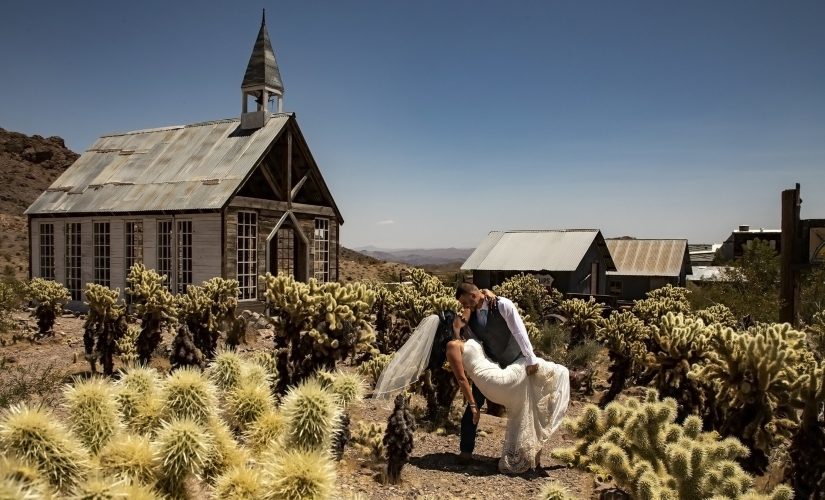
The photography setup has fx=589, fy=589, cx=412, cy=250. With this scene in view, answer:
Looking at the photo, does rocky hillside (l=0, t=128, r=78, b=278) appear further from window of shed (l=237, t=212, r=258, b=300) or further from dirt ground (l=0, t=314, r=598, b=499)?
dirt ground (l=0, t=314, r=598, b=499)

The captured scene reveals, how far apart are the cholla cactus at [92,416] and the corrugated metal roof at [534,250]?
2173cm

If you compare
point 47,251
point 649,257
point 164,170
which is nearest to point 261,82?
point 164,170

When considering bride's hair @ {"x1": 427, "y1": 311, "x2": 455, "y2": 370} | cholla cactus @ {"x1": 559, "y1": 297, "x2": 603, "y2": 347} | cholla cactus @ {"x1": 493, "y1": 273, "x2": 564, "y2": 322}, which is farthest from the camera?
cholla cactus @ {"x1": 493, "y1": 273, "x2": 564, "y2": 322}

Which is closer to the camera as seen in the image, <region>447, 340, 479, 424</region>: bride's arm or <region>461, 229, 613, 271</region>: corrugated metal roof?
<region>447, 340, 479, 424</region>: bride's arm

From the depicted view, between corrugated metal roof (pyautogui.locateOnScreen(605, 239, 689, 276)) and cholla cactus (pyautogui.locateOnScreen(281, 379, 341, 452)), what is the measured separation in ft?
97.4

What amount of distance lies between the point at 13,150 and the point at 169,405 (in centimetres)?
6849

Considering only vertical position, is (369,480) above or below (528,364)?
below

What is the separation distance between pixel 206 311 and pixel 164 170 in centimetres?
1029

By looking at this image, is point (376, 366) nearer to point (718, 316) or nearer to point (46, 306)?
point (718, 316)

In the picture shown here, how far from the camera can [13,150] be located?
59438 millimetres

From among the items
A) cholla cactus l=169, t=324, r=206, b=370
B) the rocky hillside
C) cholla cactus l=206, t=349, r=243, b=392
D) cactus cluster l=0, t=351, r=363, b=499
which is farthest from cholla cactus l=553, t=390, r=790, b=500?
the rocky hillside

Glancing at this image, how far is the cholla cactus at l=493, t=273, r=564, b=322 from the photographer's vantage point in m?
17.2

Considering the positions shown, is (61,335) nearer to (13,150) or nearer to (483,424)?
(483,424)

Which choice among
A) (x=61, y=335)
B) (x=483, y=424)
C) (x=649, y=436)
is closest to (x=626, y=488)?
(x=649, y=436)
